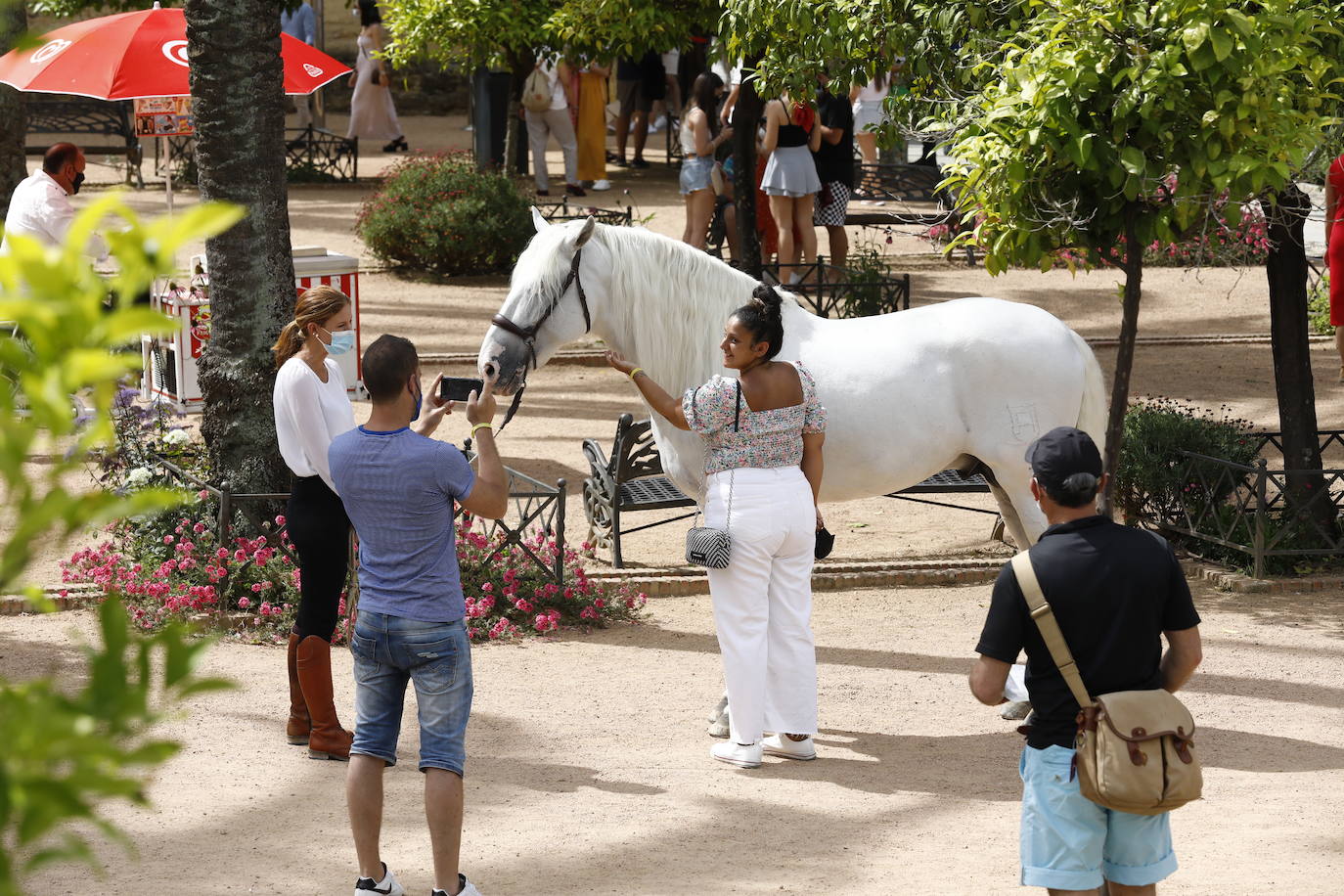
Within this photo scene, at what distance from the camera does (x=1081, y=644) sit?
12.0 ft

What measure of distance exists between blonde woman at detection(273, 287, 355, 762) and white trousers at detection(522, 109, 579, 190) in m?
15.4

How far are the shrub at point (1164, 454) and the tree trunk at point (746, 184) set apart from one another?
553 centimetres

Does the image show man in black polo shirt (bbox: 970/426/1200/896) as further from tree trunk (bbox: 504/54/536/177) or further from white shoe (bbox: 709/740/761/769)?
tree trunk (bbox: 504/54/536/177)

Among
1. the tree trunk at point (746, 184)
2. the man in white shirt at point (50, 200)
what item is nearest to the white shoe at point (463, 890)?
the man in white shirt at point (50, 200)

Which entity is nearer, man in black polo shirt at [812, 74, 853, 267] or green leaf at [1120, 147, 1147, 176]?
A: green leaf at [1120, 147, 1147, 176]

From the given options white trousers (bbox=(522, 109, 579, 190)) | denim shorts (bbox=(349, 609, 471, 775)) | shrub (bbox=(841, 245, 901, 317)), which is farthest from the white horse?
white trousers (bbox=(522, 109, 579, 190))

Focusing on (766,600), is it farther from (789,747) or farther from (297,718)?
(297,718)

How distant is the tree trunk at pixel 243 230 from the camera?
25.8 ft

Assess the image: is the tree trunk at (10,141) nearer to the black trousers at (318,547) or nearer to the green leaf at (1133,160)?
the black trousers at (318,547)

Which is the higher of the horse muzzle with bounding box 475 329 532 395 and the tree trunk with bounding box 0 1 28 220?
the tree trunk with bounding box 0 1 28 220

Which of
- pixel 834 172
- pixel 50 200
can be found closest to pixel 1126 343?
pixel 50 200

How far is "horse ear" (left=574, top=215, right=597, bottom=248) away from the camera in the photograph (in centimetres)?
606

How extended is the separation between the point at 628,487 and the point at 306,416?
12.4 ft

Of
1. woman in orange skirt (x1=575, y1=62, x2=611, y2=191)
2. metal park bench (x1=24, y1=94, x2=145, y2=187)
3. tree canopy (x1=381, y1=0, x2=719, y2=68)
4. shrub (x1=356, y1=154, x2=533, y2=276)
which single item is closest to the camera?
tree canopy (x1=381, y1=0, x2=719, y2=68)
